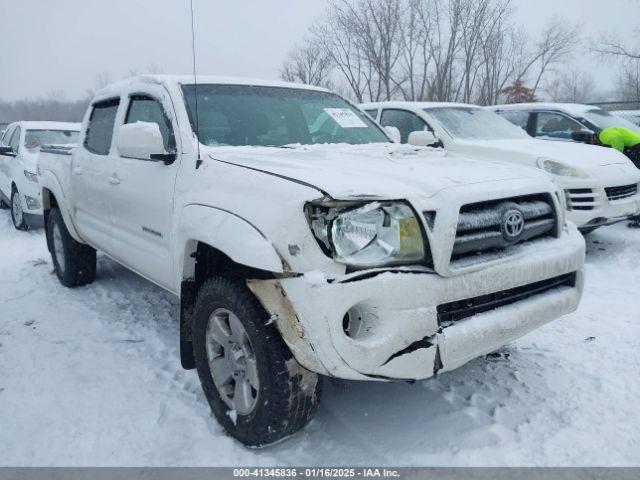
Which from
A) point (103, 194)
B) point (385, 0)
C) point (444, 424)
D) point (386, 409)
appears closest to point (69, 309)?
point (103, 194)

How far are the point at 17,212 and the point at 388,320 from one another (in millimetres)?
7683

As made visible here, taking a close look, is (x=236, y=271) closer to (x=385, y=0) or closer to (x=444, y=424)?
(x=444, y=424)

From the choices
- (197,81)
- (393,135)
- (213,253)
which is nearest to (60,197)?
(197,81)

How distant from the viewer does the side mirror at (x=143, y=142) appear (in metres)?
2.65

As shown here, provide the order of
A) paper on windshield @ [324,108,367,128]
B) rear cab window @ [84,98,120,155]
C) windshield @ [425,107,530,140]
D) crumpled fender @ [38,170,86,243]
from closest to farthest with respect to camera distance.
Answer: paper on windshield @ [324,108,367,128] < rear cab window @ [84,98,120,155] < crumpled fender @ [38,170,86,243] < windshield @ [425,107,530,140]

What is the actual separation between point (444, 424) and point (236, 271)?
49.0 inches

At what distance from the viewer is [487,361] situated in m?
3.08

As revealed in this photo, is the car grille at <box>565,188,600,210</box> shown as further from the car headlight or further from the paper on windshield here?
the car headlight

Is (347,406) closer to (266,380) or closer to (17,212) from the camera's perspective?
(266,380)

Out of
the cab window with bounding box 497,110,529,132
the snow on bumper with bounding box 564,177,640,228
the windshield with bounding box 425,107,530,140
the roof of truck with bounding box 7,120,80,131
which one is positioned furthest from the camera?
the roof of truck with bounding box 7,120,80,131

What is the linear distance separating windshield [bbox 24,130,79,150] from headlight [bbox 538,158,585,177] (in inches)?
276

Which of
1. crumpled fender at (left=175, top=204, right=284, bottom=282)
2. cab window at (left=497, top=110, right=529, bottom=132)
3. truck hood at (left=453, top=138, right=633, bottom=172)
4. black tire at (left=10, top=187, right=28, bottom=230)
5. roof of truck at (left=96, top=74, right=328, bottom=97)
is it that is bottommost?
black tire at (left=10, top=187, right=28, bottom=230)

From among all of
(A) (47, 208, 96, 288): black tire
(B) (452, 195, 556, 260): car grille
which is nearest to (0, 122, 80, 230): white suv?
(A) (47, 208, 96, 288): black tire

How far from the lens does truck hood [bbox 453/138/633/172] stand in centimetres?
534
